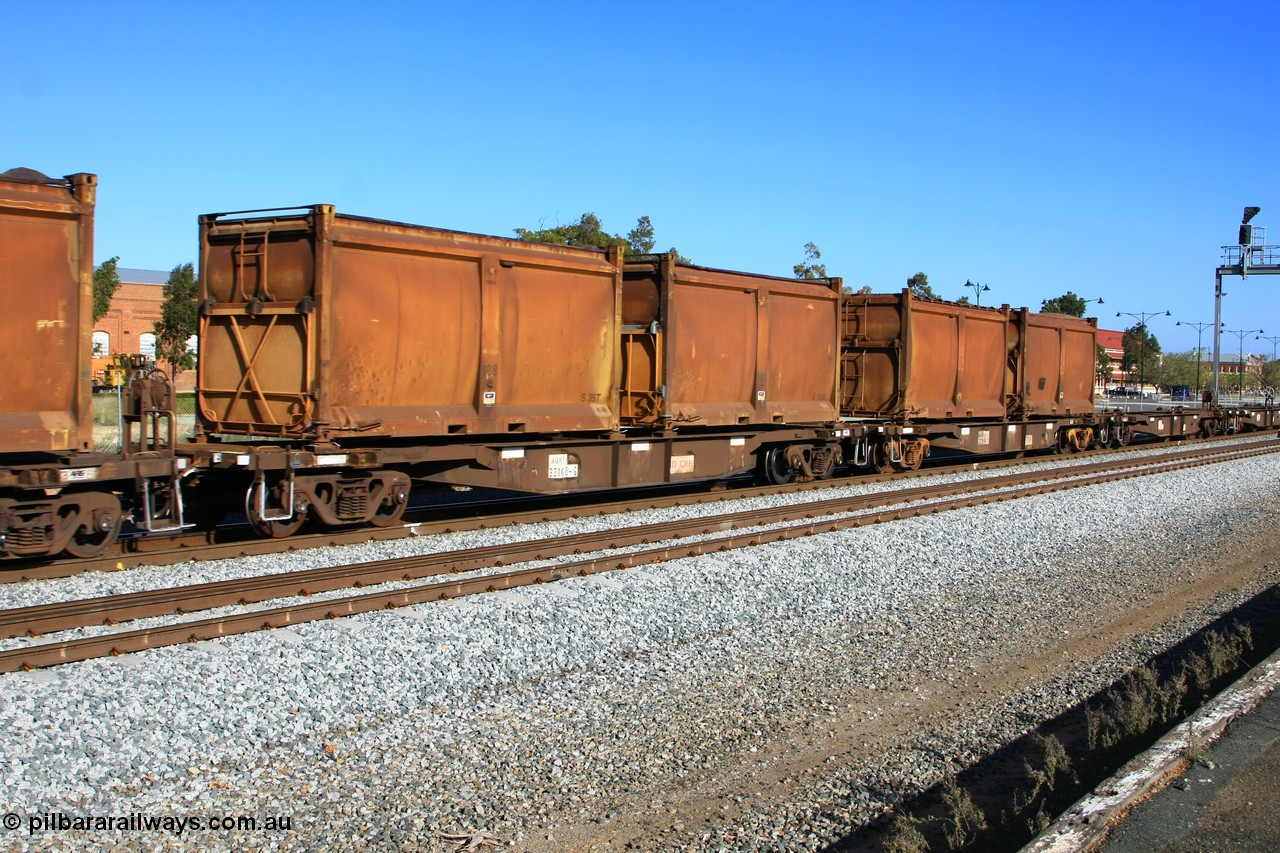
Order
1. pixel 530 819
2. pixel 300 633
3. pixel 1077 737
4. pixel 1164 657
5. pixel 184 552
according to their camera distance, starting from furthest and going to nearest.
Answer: pixel 184 552
pixel 1164 657
pixel 300 633
pixel 1077 737
pixel 530 819

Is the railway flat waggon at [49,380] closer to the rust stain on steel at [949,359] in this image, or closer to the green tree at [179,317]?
the rust stain on steel at [949,359]

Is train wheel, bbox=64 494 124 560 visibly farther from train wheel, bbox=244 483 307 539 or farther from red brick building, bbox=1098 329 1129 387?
red brick building, bbox=1098 329 1129 387

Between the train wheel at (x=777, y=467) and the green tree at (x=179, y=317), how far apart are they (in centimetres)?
3561

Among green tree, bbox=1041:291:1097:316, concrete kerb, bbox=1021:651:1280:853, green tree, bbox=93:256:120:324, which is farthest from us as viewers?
green tree, bbox=1041:291:1097:316

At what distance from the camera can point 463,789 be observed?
5.39 meters

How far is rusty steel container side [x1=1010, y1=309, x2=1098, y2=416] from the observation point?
24906 mm

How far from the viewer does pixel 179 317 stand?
4719 centimetres

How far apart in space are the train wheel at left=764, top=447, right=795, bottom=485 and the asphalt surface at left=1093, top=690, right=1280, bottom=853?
12404mm

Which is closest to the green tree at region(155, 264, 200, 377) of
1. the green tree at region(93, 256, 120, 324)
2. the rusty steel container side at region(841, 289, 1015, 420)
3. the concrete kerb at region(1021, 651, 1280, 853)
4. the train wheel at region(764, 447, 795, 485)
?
the green tree at region(93, 256, 120, 324)

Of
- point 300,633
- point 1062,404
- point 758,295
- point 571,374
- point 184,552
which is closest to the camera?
point 300,633

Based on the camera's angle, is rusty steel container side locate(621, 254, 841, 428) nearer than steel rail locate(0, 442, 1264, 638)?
No

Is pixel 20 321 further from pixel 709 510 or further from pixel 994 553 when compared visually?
pixel 994 553

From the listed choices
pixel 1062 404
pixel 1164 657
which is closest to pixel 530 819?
pixel 1164 657

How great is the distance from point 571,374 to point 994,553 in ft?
19.4
